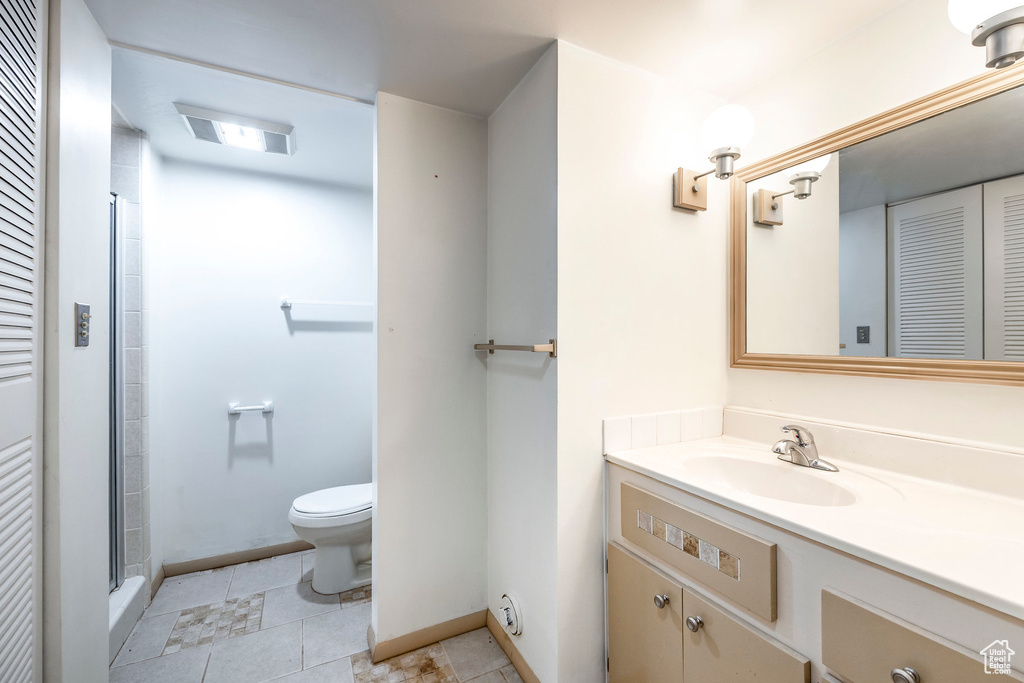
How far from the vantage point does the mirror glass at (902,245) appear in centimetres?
106

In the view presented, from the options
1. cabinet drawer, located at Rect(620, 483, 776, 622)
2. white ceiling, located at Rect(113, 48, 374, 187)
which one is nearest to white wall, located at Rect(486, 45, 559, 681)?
cabinet drawer, located at Rect(620, 483, 776, 622)

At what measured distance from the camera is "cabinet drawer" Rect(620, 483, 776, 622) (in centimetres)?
94

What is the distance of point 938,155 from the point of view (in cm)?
118

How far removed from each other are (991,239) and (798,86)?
0.78 metres

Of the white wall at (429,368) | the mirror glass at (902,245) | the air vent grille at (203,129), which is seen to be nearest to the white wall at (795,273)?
the mirror glass at (902,245)

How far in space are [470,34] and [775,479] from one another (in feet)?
5.46

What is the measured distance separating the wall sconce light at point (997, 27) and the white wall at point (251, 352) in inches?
99.2

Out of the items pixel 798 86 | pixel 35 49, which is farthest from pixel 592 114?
pixel 35 49

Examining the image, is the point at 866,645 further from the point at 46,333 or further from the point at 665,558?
the point at 46,333

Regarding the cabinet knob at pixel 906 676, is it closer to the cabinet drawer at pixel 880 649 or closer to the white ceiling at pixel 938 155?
the cabinet drawer at pixel 880 649

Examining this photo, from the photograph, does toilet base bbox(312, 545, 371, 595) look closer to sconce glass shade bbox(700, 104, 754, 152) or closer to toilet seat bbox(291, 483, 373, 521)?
toilet seat bbox(291, 483, 373, 521)

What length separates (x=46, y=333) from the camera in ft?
3.64

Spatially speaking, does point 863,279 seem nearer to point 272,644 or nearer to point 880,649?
point 880,649

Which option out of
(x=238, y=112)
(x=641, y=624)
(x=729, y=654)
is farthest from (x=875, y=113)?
(x=238, y=112)
